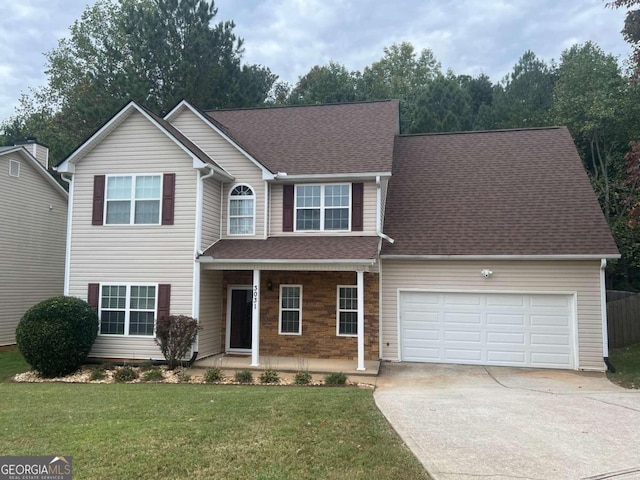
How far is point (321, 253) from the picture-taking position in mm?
12133

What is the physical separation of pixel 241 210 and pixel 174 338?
423 centimetres

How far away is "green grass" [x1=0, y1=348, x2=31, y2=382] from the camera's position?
12.0m

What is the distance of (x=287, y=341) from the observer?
13375 millimetres

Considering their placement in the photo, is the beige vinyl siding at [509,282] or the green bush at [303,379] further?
the beige vinyl siding at [509,282]

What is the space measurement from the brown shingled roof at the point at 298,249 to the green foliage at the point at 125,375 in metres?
3.42

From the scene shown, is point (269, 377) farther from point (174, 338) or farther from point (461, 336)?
point (461, 336)

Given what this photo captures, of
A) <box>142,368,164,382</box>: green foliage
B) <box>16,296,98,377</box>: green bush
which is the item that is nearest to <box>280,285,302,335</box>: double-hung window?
<box>142,368,164,382</box>: green foliage

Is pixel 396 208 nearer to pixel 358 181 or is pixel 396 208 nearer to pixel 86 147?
pixel 358 181

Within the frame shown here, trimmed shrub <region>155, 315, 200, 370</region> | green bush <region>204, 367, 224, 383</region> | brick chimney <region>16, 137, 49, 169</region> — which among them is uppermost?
brick chimney <region>16, 137, 49, 169</region>

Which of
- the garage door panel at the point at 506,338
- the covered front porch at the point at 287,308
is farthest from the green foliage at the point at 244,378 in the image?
the garage door panel at the point at 506,338

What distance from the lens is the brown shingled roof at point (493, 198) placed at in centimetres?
1262

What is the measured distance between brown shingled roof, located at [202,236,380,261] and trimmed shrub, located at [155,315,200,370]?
6.32 ft

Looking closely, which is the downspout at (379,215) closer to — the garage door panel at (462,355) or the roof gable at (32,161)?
the garage door panel at (462,355)

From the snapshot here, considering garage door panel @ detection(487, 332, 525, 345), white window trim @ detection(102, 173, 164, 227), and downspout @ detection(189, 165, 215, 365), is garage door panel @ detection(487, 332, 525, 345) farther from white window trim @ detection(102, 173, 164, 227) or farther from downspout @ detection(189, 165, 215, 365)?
white window trim @ detection(102, 173, 164, 227)
